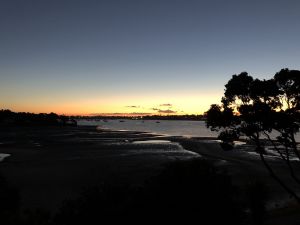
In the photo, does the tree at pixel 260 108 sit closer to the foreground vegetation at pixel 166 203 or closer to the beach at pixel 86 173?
the beach at pixel 86 173

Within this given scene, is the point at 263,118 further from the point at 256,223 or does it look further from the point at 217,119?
the point at 256,223

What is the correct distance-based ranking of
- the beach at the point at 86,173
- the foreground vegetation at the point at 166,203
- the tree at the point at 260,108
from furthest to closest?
the beach at the point at 86,173 → the tree at the point at 260,108 → the foreground vegetation at the point at 166,203

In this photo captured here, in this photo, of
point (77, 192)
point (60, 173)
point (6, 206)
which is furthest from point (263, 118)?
point (60, 173)

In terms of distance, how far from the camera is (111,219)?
14.2 m

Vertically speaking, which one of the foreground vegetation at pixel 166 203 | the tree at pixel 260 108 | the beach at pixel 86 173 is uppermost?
the tree at pixel 260 108

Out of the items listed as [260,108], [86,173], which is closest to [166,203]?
[260,108]

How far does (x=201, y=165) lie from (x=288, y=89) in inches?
444

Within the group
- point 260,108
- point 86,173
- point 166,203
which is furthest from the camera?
point 86,173

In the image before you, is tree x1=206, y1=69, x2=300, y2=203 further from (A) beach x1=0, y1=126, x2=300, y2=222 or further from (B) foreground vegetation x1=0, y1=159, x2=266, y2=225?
(B) foreground vegetation x1=0, y1=159, x2=266, y2=225

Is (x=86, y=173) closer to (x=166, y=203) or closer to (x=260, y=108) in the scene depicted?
(x=260, y=108)

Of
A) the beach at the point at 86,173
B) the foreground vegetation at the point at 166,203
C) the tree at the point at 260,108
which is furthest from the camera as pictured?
the beach at the point at 86,173

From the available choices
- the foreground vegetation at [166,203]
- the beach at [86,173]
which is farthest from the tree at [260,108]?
the foreground vegetation at [166,203]

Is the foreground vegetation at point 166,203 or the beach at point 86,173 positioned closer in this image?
the foreground vegetation at point 166,203

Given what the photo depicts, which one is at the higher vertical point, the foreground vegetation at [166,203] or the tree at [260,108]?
the tree at [260,108]
